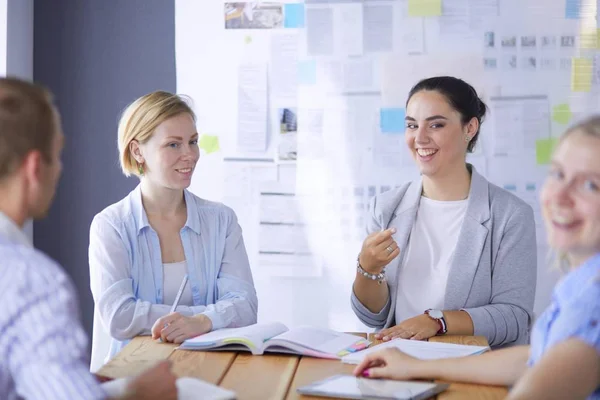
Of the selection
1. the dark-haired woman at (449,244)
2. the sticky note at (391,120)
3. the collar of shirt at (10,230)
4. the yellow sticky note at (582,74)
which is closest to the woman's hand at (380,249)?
the dark-haired woman at (449,244)

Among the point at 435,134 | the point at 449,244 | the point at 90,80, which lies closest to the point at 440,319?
the point at 449,244

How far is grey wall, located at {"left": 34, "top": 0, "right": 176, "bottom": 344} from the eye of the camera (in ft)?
12.6

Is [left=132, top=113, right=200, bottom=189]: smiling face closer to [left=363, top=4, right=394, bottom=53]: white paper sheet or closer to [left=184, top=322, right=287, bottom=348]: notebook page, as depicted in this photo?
[left=184, top=322, right=287, bottom=348]: notebook page

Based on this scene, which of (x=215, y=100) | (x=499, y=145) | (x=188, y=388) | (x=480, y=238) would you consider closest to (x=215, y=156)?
(x=215, y=100)

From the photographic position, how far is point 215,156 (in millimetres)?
3750

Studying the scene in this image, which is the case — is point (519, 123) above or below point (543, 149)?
above

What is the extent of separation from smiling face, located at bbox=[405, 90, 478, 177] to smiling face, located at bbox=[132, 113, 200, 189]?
2.42ft

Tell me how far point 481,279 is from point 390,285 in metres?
0.29

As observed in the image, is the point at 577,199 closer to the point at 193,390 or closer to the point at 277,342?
the point at 193,390

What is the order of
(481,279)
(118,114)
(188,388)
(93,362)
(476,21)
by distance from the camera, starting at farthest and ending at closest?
(118,114), (476,21), (93,362), (481,279), (188,388)

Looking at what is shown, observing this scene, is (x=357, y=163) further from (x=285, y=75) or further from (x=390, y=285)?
(x=390, y=285)

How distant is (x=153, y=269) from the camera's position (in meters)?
2.52

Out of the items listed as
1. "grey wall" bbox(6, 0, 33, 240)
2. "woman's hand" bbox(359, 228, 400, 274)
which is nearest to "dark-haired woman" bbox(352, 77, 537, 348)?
"woman's hand" bbox(359, 228, 400, 274)

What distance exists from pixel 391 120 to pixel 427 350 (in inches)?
73.5
